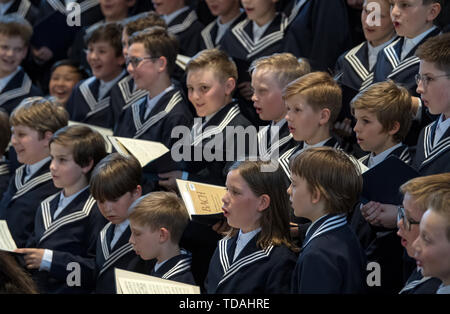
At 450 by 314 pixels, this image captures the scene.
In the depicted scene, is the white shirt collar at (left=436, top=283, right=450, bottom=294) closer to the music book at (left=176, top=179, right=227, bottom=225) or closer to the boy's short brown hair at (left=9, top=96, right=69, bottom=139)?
the music book at (left=176, top=179, right=227, bottom=225)

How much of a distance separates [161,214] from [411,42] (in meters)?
1.16

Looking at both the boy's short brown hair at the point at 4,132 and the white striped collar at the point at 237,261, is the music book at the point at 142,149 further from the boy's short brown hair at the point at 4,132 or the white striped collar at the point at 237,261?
the boy's short brown hair at the point at 4,132

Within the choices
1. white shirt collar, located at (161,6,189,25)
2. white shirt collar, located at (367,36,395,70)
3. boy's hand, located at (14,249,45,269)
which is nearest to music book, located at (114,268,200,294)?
boy's hand, located at (14,249,45,269)

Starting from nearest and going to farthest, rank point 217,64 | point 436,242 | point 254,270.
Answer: point 436,242
point 254,270
point 217,64

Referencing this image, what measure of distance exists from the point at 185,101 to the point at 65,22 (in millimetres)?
1293

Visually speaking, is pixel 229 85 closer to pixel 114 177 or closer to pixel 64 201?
pixel 114 177

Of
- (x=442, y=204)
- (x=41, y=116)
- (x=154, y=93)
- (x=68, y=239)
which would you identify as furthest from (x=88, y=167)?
(x=442, y=204)

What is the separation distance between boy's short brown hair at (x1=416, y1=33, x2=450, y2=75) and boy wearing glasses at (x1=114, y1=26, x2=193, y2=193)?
118 cm

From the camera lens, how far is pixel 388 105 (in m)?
2.63

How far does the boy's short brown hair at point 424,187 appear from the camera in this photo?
204 centimetres

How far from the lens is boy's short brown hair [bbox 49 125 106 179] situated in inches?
125

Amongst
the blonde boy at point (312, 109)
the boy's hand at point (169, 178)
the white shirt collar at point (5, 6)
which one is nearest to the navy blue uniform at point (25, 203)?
the boy's hand at point (169, 178)

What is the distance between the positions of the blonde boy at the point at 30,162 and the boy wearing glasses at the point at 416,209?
1772mm

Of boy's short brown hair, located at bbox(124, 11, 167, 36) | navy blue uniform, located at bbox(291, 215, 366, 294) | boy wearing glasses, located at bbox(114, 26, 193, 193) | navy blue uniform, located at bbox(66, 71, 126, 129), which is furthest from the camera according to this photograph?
navy blue uniform, located at bbox(66, 71, 126, 129)
